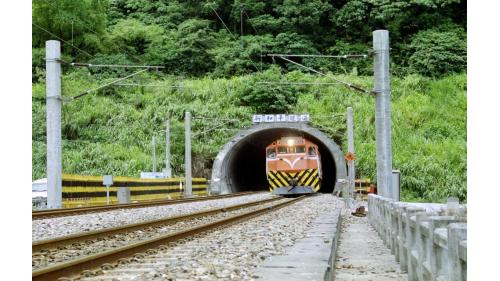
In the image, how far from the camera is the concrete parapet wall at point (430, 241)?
4381mm

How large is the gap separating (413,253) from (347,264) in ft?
8.00

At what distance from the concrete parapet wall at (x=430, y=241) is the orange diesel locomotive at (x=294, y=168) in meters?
22.8

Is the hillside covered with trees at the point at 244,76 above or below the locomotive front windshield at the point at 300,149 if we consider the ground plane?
above

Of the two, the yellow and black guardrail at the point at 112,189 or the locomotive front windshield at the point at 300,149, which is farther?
the locomotive front windshield at the point at 300,149

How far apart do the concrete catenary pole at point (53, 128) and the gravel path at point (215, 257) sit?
766 cm

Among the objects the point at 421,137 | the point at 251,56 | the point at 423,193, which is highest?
Result: the point at 251,56

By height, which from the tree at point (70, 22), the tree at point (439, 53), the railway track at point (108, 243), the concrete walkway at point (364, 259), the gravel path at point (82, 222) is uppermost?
the tree at point (70, 22)

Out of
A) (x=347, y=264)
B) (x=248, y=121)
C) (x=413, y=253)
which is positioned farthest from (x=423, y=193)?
(x=413, y=253)

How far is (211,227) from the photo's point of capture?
43.7 ft

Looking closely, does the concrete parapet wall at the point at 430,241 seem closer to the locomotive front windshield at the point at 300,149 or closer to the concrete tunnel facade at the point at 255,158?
the concrete tunnel facade at the point at 255,158

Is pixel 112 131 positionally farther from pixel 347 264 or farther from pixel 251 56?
pixel 347 264

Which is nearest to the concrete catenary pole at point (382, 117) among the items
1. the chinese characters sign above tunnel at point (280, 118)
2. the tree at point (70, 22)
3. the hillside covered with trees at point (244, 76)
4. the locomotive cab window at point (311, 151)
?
the hillside covered with trees at point (244, 76)

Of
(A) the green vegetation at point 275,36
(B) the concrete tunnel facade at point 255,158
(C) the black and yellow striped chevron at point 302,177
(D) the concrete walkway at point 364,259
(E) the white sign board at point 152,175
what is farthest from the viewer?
(A) the green vegetation at point 275,36

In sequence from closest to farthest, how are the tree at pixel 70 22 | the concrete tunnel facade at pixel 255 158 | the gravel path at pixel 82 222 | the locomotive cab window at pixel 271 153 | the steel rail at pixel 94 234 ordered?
the steel rail at pixel 94 234, the gravel path at pixel 82 222, the locomotive cab window at pixel 271 153, the concrete tunnel facade at pixel 255 158, the tree at pixel 70 22
